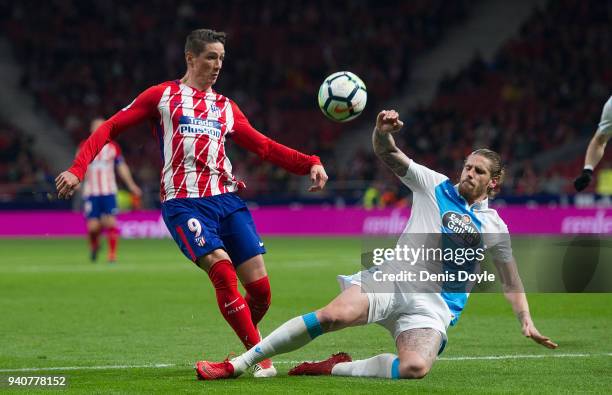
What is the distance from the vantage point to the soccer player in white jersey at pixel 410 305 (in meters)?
6.86

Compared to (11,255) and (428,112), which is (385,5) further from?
(11,255)

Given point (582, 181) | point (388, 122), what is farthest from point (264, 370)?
point (582, 181)

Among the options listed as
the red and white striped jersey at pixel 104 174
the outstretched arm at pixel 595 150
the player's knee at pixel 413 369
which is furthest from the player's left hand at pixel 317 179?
→ the red and white striped jersey at pixel 104 174

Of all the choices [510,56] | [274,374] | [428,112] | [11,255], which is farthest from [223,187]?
[510,56]

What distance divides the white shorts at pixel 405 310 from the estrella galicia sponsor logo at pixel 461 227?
409 millimetres

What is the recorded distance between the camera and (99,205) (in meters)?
19.0

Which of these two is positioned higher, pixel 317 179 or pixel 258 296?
pixel 317 179

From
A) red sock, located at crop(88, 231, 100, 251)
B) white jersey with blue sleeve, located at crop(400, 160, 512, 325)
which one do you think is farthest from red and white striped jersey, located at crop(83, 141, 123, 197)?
white jersey with blue sleeve, located at crop(400, 160, 512, 325)

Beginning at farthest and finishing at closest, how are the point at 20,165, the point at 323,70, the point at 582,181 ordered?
1. the point at 323,70
2. the point at 20,165
3. the point at 582,181

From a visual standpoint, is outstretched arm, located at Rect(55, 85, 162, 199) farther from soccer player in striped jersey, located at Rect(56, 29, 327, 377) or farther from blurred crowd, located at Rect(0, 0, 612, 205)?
blurred crowd, located at Rect(0, 0, 612, 205)

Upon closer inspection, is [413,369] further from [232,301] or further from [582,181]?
[582,181]

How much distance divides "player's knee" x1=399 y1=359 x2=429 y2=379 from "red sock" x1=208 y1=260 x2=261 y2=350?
113 cm

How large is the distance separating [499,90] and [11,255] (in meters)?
17.2

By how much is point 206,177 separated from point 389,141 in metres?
1.49
